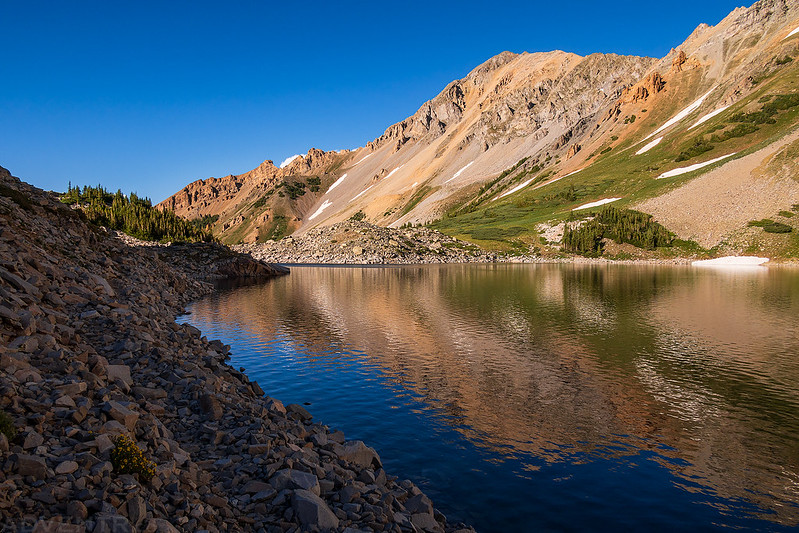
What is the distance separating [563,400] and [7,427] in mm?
20644

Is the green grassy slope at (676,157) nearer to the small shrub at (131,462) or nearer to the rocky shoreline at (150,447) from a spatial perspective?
the rocky shoreline at (150,447)

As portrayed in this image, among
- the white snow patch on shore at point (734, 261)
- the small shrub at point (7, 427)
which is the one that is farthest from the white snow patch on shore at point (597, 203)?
the small shrub at point (7, 427)

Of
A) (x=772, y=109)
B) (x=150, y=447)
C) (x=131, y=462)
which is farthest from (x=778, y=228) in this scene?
(x=131, y=462)

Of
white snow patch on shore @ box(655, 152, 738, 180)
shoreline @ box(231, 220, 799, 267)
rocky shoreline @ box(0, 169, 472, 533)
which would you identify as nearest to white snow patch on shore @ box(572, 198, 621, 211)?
white snow patch on shore @ box(655, 152, 738, 180)

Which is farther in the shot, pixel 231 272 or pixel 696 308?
pixel 231 272

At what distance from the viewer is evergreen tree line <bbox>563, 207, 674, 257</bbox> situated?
134 meters

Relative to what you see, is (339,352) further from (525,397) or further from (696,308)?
(696,308)

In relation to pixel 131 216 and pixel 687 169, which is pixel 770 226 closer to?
pixel 687 169

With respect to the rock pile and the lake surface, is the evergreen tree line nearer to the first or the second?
the rock pile

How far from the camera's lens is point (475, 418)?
20.3 metres

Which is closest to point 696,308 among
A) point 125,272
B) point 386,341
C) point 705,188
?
point 386,341

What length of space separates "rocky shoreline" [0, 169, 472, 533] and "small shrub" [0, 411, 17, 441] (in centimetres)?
3

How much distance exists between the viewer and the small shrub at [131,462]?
10219 millimetres

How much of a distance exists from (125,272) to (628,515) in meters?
47.0
